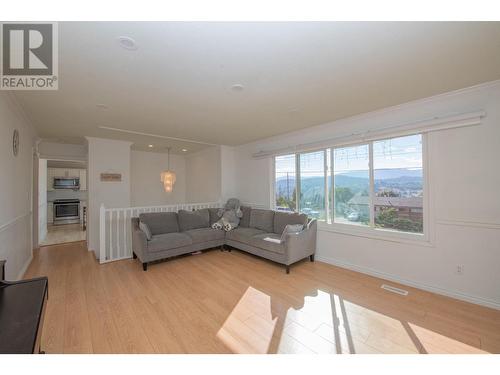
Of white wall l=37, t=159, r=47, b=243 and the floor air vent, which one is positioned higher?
white wall l=37, t=159, r=47, b=243

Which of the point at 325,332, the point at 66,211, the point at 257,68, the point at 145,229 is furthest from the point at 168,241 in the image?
the point at 66,211

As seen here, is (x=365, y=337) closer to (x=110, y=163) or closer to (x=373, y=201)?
(x=373, y=201)

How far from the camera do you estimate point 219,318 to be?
2.09 metres

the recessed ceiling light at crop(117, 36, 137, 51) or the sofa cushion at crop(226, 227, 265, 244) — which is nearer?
the recessed ceiling light at crop(117, 36, 137, 51)

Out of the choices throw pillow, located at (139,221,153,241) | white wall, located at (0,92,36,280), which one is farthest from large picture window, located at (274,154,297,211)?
white wall, located at (0,92,36,280)

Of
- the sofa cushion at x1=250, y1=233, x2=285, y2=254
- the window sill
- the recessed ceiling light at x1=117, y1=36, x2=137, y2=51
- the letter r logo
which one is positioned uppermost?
the letter r logo

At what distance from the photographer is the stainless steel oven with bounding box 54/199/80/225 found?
764 cm

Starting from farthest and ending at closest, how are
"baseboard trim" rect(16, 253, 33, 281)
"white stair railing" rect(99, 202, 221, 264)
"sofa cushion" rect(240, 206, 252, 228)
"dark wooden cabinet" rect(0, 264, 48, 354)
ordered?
1. "sofa cushion" rect(240, 206, 252, 228)
2. "white stair railing" rect(99, 202, 221, 264)
3. "baseboard trim" rect(16, 253, 33, 281)
4. "dark wooden cabinet" rect(0, 264, 48, 354)

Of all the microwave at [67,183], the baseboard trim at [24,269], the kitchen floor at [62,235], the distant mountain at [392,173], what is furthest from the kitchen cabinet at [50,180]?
the distant mountain at [392,173]

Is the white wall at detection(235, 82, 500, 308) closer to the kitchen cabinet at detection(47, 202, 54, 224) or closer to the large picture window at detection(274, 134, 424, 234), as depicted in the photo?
the large picture window at detection(274, 134, 424, 234)

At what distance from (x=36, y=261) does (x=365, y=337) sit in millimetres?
5289

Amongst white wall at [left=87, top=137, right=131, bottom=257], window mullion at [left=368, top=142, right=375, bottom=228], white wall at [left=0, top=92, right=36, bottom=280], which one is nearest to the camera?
white wall at [left=0, top=92, right=36, bottom=280]

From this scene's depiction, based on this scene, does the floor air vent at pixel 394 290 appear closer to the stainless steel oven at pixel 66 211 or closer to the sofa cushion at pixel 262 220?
the sofa cushion at pixel 262 220
